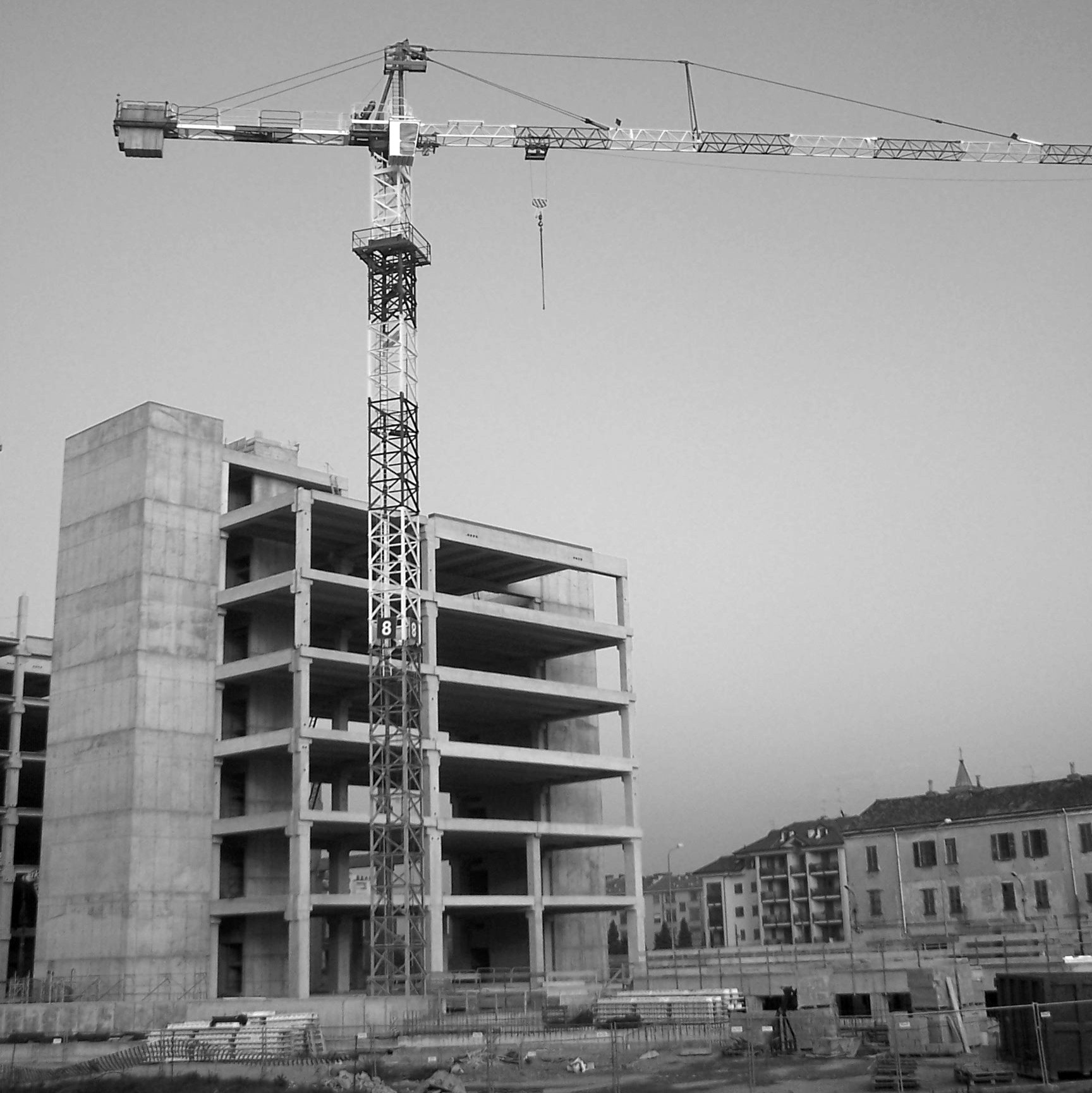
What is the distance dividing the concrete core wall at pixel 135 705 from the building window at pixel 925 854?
45736 millimetres

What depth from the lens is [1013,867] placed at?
8375 centimetres

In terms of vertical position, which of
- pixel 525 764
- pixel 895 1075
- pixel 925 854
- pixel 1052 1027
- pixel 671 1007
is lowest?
pixel 895 1075

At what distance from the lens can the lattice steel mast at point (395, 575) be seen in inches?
2618

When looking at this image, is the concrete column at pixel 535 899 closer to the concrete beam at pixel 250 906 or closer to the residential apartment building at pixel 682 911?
the concrete beam at pixel 250 906

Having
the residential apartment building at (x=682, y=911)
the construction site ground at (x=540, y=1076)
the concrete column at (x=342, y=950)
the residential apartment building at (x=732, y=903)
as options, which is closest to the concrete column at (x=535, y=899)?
the concrete column at (x=342, y=950)

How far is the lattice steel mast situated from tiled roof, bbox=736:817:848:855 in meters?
68.5

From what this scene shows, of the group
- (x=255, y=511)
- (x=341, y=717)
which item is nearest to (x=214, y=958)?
(x=341, y=717)

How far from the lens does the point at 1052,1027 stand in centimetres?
3366

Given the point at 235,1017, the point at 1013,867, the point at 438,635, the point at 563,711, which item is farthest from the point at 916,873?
the point at 235,1017

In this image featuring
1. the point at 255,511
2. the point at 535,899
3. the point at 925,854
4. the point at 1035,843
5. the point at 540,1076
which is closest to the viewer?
the point at 540,1076

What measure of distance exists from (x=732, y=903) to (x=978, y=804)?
64135 mm

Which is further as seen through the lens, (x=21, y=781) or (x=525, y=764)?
(x=21, y=781)

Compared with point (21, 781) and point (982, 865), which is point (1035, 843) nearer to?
point (982, 865)

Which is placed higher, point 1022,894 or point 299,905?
point 299,905
